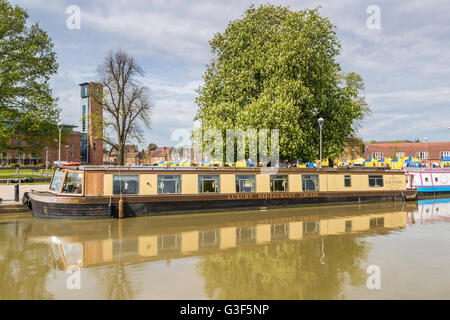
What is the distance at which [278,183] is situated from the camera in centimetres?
2306

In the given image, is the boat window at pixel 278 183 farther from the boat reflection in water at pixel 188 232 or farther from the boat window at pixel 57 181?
the boat window at pixel 57 181

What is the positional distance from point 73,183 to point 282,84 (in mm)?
16395

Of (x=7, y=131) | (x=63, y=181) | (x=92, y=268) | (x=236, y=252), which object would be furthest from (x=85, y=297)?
(x=7, y=131)

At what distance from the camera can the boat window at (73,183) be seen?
59.7 feet

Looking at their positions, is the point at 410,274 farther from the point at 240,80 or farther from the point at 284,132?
the point at 240,80

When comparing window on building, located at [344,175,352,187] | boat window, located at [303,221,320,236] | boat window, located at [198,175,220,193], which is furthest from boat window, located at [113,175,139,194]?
window on building, located at [344,175,352,187]

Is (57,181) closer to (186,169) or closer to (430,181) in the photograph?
(186,169)

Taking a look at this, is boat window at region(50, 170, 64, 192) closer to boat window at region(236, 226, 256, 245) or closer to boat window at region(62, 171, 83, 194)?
boat window at region(62, 171, 83, 194)

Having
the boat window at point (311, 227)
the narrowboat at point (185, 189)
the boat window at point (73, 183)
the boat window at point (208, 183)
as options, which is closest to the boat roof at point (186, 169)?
the narrowboat at point (185, 189)

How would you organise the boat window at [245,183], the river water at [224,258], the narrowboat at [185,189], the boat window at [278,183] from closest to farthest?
the river water at [224,258], the narrowboat at [185,189], the boat window at [245,183], the boat window at [278,183]

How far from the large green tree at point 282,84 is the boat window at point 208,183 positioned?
19.3ft

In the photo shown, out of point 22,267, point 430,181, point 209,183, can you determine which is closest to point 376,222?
point 209,183

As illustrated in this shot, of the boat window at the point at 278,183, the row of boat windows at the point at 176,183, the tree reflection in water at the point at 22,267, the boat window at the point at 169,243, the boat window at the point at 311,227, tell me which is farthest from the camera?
the boat window at the point at 278,183

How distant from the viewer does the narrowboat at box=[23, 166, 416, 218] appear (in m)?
18.0
